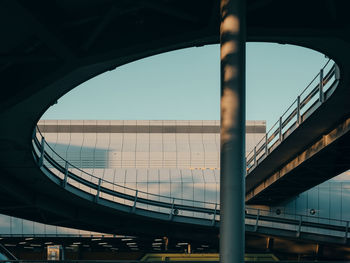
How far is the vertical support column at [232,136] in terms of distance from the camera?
12.5 meters

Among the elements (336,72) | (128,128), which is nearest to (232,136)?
(336,72)

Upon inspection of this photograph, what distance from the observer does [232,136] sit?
1265cm

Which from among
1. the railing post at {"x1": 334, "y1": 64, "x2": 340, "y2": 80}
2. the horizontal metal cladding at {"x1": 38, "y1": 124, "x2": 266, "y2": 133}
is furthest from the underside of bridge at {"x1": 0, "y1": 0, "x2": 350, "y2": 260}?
the horizontal metal cladding at {"x1": 38, "y1": 124, "x2": 266, "y2": 133}

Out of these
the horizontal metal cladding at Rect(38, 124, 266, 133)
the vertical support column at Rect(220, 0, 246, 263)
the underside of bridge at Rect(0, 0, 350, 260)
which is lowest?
the vertical support column at Rect(220, 0, 246, 263)

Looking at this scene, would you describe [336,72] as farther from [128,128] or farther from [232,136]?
[128,128]

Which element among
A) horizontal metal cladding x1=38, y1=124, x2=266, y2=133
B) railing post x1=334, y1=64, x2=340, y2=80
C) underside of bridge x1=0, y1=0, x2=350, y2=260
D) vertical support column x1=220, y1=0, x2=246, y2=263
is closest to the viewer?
vertical support column x1=220, y1=0, x2=246, y2=263

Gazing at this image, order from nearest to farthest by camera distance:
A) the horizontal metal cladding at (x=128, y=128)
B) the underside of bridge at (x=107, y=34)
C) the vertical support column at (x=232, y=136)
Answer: the vertical support column at (x=232, y=136)
the underside of bridge at (x=107, y=34)
the horizontal metal cladding at (x=128, y=128)

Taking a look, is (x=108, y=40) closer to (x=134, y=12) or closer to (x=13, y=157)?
(x=134, y=12)

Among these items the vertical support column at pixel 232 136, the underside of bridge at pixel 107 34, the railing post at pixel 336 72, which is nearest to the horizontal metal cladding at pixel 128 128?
the underside of bridge at pixel 107 34

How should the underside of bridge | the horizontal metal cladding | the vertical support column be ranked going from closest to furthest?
the vertical support column, the underside of bridge, the horizontal metal cladding

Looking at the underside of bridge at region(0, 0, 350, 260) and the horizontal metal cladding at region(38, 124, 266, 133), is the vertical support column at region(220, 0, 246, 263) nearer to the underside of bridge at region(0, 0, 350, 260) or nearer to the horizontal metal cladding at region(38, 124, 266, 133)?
the underside of bridge at region(0, 0, 350, 260)

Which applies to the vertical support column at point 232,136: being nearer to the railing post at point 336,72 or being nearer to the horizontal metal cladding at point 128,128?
the railing post at point 336,72

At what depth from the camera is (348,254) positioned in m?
41.3

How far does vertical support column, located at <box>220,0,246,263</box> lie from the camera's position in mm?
12516
